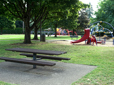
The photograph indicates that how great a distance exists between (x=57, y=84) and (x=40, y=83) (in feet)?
1.57

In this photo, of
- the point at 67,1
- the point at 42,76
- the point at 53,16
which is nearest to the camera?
the point at 42,76

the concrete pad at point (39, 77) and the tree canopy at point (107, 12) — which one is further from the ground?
the tree canopy at point (107, 12)

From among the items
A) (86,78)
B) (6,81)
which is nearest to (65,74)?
(86,78)

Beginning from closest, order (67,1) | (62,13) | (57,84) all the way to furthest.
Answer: (57,84) → (67,1) → (62,13)

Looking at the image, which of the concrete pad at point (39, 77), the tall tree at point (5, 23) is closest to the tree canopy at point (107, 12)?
the concrete pad at point (39, 77)

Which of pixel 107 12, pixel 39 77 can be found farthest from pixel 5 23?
pixel 39 77

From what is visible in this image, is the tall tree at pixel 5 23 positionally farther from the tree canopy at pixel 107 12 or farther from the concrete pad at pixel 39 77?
the concrete pad at pixel 39 77

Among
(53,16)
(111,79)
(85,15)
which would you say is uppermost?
(85,15)

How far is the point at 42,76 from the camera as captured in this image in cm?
504

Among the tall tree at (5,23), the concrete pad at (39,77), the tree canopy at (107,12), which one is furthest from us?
the tall tree at (5,23)

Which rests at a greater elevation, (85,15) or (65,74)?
(85,15)

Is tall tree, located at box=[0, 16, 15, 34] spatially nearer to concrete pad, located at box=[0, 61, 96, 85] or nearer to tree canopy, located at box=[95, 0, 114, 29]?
tree canopy, located at box=[95, 0, 114, 29]

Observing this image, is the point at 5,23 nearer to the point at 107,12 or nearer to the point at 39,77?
the point at 107,12

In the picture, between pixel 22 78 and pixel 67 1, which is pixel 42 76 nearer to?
pixel 22 78
